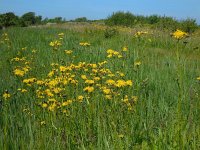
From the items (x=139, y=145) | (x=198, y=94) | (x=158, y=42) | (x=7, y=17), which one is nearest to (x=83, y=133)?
(x=139, y=145)

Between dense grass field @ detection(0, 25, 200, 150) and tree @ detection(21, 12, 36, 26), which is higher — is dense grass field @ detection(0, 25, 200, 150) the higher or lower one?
the lower one

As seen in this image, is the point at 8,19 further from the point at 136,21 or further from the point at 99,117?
the point at 99,117

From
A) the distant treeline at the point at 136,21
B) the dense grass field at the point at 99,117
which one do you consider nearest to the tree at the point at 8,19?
the distant treeline at the point at 136,21

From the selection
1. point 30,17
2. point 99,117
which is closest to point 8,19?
point 30,17

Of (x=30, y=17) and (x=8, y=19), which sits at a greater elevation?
(x=30, y=17)

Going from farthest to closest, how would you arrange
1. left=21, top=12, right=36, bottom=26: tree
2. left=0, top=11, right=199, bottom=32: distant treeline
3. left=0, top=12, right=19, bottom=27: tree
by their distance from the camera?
left=21, top=12, right=36, bottom=26: tree
left=0, top=12, right=19, bottom=27: tree
left=0, top=11, right=199, bottom=32: distant treeline

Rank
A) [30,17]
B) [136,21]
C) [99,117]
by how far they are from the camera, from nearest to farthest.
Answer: [99,117], [136,21], [30,17]

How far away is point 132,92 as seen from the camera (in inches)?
162

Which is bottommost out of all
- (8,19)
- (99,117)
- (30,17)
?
(99,117)

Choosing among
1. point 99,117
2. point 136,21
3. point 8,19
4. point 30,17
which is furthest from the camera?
point 30,17

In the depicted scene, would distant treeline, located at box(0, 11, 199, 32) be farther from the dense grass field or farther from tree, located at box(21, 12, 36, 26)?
the dense grass field

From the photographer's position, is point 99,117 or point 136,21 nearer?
point 99,117

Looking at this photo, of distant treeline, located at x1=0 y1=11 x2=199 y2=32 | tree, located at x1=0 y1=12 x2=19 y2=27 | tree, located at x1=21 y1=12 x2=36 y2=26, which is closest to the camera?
distant treeline, located at x1=0 y1=11 x2=199 y2=32

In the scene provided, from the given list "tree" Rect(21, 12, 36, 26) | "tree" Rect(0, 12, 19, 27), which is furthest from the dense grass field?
"tree" Rect(21, 12, 36, 26)
